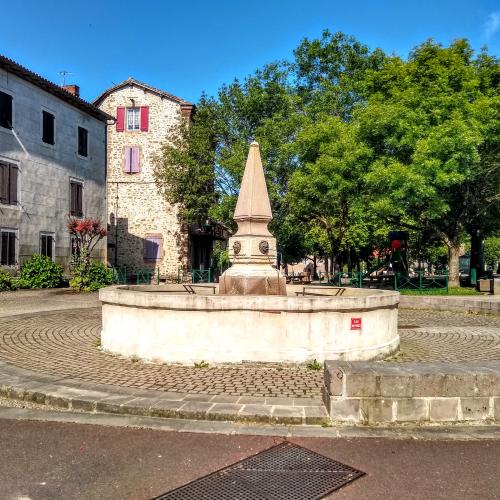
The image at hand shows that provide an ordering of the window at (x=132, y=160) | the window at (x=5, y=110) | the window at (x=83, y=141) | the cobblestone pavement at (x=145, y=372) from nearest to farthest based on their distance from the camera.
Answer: the cobblestone pavement at (x=145, y=372) < the window at (x=5, y=110) < the window at (x=83, y=141) < the window at (x=132, y=160)

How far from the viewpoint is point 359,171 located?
21688mm

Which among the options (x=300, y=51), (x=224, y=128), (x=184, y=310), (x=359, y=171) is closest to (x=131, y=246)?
(x=224, y=128)

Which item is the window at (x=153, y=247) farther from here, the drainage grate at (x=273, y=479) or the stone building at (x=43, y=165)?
the drainage grate at (x=273, y=479)

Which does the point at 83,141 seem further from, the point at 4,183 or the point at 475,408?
the point at 475,408

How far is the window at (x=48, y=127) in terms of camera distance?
76.5 ft

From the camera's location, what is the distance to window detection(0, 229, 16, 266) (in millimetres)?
20484

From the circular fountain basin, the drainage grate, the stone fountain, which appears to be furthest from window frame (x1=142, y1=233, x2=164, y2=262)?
the drainage grate

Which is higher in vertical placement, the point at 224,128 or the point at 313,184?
the point at 224,128

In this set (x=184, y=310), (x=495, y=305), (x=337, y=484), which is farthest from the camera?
(x=495, y=305)

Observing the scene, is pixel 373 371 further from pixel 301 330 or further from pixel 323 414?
pixel 301 330

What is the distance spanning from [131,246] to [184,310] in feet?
85.5

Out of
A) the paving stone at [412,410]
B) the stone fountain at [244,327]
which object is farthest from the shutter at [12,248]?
the paving stone at [412,410]

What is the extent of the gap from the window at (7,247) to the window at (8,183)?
1.40 metres

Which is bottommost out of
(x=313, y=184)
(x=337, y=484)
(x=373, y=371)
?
(x=337, y=484)
